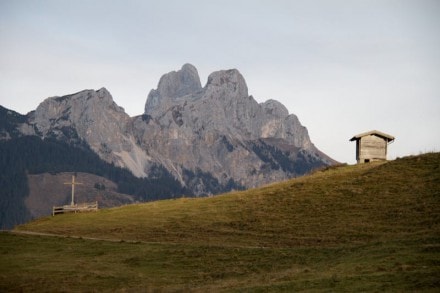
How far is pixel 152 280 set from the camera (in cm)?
4022

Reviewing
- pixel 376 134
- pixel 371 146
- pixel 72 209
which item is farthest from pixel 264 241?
pixel 376 134

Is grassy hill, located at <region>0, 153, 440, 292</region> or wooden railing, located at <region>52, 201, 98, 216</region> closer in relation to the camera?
grassy hill, located at <region>0, 153, 440, 292</region>

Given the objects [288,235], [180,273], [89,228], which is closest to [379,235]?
[288,235]

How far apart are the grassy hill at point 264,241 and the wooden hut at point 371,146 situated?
370 inches

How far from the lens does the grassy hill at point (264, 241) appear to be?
35.3m

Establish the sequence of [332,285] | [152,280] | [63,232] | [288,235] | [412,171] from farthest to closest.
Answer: [412,171], [63,232], [288,235], [152,280], [332,285]

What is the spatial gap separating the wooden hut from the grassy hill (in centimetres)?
941

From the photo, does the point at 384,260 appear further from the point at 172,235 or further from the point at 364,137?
the point at 364,137

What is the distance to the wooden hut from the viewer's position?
94.9 meters

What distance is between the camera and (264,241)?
54219mm

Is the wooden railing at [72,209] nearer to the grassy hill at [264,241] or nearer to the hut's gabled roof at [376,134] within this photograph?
the grassy hill at [264,241]

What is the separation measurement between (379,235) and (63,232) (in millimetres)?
36063

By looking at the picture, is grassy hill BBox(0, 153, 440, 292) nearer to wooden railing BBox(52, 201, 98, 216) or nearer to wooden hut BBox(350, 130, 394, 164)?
wooden railing BBox(52, 201, 98, 216)

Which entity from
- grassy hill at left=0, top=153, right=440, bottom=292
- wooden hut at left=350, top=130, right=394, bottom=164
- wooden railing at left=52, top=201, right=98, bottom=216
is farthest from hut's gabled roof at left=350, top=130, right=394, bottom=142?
wooden railing at left=52, top=201, right=98, bottom=216
